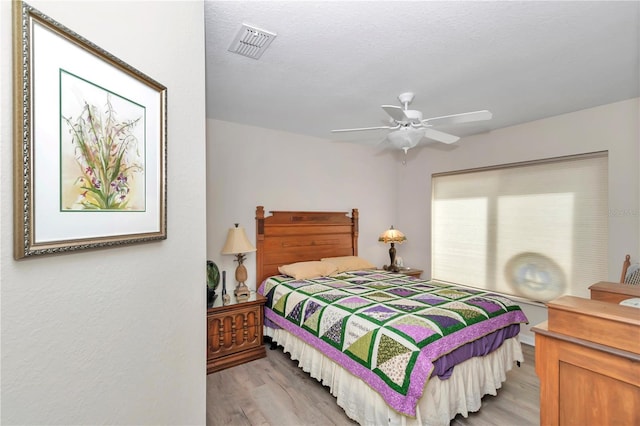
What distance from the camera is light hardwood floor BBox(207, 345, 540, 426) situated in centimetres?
203

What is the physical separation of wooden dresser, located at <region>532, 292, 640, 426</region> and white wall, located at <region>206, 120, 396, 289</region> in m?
2.90

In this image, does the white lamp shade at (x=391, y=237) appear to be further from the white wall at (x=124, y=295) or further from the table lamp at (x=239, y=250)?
the white wall at (x=124, y=295)

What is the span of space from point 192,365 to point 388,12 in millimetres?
1982

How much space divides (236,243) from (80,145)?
2323 millimetres

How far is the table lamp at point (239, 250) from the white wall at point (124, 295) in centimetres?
174

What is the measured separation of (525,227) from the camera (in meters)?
3.44

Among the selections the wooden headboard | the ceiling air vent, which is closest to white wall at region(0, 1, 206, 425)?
the ceiling air vent

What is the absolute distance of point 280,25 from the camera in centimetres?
166

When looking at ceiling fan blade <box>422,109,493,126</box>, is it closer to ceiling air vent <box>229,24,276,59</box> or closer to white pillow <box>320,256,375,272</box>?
ceiling air vent <box>229,24,276,59</box>

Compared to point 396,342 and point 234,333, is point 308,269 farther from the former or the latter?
point 396,342

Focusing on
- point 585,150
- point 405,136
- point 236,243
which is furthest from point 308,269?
point 585,150

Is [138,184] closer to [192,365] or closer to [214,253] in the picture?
[192,365]

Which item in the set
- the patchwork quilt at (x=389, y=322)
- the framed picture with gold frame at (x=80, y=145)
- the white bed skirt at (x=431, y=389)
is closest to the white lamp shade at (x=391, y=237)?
the patchwork quilt at (x=389, y=322)

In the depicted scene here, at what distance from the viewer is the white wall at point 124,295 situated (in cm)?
69
